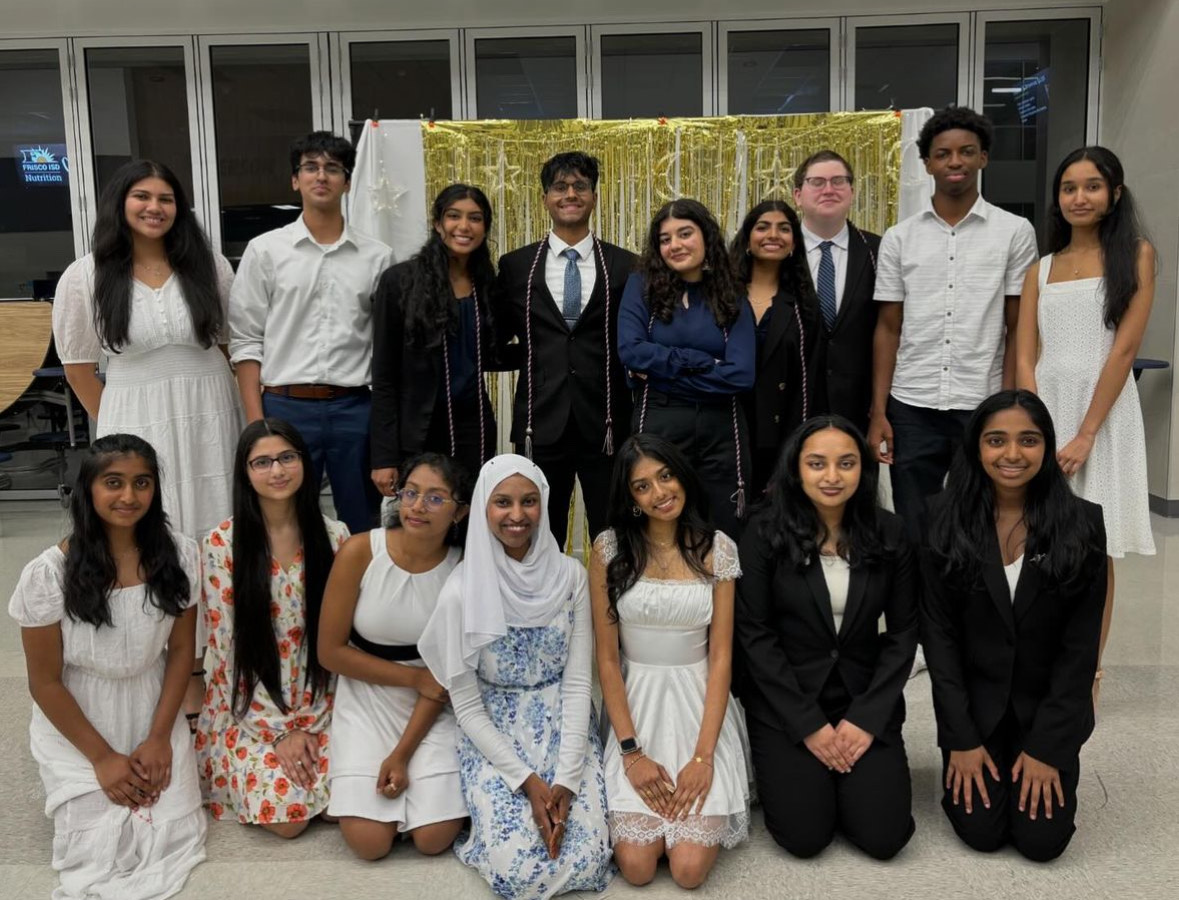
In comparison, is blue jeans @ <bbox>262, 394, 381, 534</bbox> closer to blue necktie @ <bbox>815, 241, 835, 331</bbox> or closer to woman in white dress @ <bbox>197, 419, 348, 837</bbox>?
woman in white dress @ <bbox>197, 419, 348, 837</bbox>

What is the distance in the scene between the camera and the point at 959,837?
2320mm

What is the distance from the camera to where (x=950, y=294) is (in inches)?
119

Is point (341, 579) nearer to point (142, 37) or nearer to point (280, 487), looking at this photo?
point (280, 487)

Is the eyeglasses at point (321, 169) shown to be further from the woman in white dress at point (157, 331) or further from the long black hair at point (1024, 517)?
the long black hair at point (1024, 517)

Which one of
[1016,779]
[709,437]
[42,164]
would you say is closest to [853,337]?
[709,437]

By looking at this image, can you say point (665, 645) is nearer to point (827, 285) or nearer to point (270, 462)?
point (270, 462)

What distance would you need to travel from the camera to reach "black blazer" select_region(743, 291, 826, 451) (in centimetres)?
292

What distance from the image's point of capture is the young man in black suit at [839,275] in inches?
121

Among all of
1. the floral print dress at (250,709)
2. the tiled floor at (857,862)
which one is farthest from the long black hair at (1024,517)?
the floral print dress at (250,709)

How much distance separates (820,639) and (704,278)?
3.59 feet

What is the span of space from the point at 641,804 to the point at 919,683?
1.49 metres

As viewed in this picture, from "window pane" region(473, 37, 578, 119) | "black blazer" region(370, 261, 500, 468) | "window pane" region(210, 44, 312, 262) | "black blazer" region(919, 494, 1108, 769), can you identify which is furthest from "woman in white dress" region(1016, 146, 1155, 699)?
"window pane" region(210, 44, 312, 262)

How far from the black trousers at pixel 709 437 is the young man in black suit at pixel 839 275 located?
44 centimetres

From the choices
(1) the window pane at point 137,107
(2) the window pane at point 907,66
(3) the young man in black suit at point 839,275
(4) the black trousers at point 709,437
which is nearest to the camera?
(4) the black trousers at point 709,437
